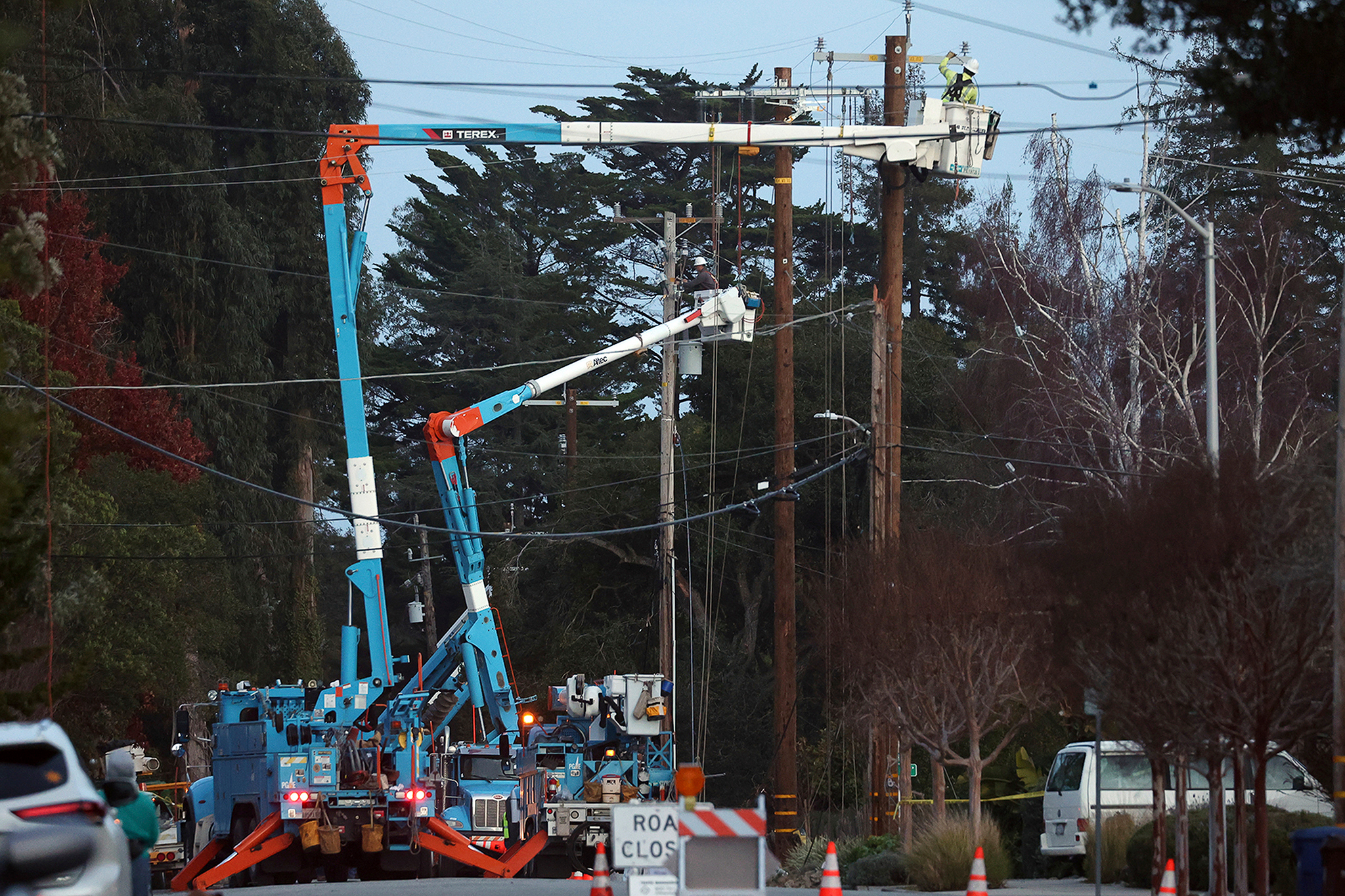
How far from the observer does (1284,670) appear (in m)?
16.2

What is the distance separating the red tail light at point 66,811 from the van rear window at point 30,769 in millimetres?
172

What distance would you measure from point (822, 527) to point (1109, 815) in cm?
2927

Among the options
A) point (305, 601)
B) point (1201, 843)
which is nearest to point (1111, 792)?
point (1201, 843)

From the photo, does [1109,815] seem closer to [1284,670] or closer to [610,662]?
[1284,670]

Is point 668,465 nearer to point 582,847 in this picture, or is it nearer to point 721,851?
point 582,847

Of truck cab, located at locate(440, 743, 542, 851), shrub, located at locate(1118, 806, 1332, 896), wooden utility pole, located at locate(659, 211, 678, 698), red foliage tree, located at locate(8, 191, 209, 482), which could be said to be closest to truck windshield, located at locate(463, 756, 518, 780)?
truck cab, located at locate(440, 743, 542, 851)

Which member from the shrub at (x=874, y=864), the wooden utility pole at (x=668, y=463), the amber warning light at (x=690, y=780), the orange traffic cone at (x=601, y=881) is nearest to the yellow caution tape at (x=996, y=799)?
the shrub at (x=874, y=864)

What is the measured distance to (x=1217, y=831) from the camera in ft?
59.2

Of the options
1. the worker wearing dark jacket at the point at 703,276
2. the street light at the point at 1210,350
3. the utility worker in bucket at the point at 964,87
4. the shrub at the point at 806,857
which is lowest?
the shrub at the point at 806,857

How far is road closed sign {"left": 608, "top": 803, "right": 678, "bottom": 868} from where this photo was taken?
40.0 ft

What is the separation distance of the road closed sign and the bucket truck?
1382cm

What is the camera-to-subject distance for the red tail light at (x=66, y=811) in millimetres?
10141

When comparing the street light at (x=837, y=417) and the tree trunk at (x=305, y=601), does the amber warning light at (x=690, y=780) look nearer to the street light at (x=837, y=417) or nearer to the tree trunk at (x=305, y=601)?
the street light at (x=837, y=417)

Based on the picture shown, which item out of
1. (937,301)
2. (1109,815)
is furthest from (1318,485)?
(937,301)
